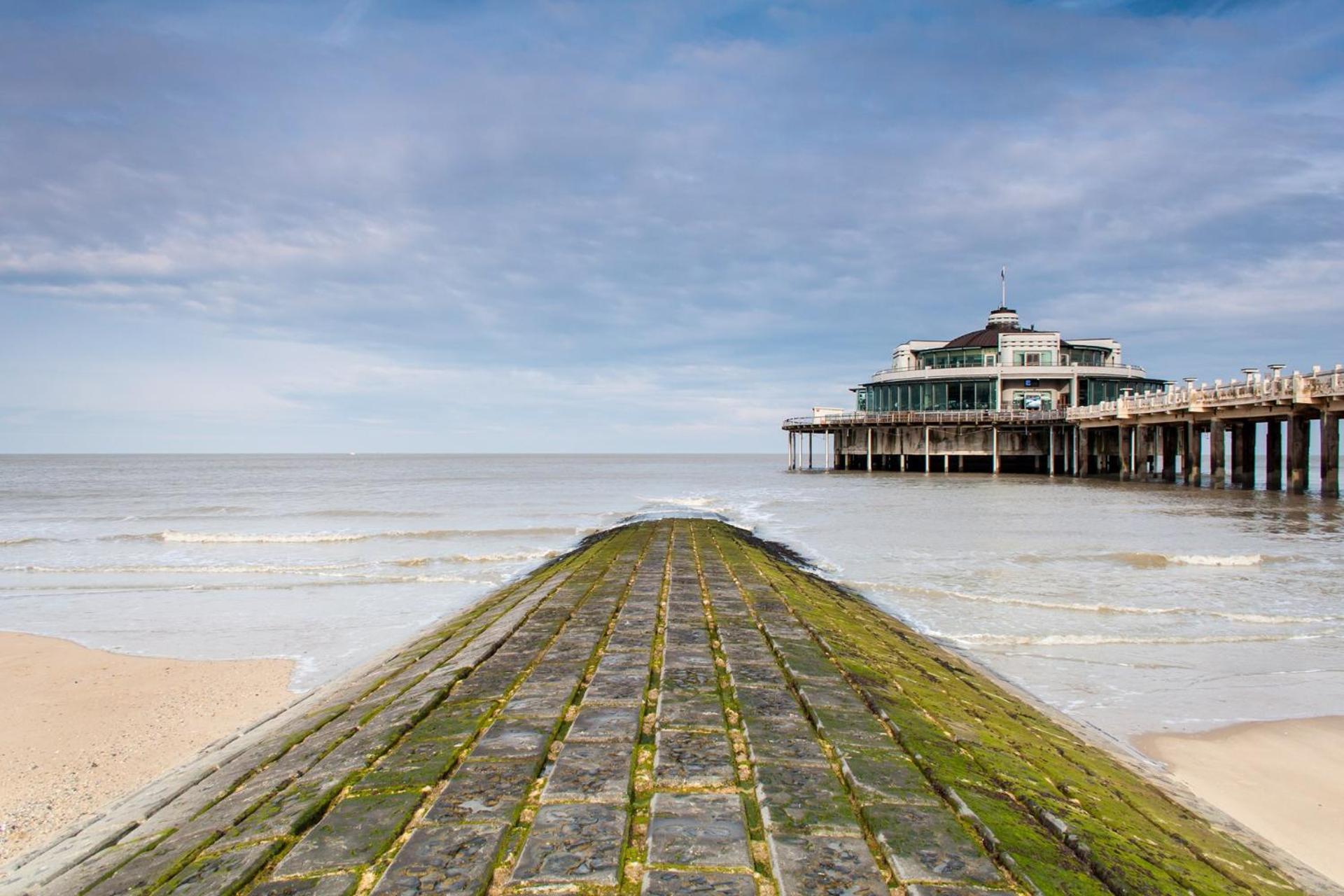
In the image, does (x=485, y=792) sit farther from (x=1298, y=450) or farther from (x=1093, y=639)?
(x=1298, y=450)

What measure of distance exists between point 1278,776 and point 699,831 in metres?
6.12

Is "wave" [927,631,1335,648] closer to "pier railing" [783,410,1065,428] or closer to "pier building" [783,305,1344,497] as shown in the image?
"pier building" [783,305,1344,497]

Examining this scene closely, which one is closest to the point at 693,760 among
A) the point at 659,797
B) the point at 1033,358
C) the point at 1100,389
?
the point at 659,797

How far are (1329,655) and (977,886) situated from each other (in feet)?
35.0

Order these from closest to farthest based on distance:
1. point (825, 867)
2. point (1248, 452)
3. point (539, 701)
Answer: point (825, 867)
point (539, 701)
point (1248, 452)

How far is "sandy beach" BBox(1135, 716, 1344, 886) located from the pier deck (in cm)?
98

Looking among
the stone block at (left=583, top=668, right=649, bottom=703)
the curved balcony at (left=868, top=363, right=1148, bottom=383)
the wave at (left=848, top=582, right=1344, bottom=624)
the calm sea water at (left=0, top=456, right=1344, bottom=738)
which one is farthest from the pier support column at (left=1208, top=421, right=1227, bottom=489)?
the stone block at (left=583, top=668, right=649, bottom=703)

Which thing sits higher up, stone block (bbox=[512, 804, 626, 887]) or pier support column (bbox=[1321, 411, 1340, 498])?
pier support column (bbox=[1321, 411, 1340, 498])

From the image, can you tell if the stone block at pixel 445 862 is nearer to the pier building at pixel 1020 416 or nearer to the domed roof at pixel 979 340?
the pier building at pixel 1020 416

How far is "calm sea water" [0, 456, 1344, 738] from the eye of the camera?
9625mm

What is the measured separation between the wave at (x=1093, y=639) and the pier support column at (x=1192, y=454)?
40864 mm

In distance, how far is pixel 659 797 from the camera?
3.73 metres

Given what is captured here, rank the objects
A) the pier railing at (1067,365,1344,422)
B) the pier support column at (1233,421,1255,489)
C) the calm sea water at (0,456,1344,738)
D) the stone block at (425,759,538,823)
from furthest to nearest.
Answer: the pier support column at (1233,421,1255,489)
the pier railing at (1067,365,1344,422)
the calm sea water at (0,456,1344,738)
the stone block at (425,759,538,823)

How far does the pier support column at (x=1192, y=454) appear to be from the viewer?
45.9 meters
